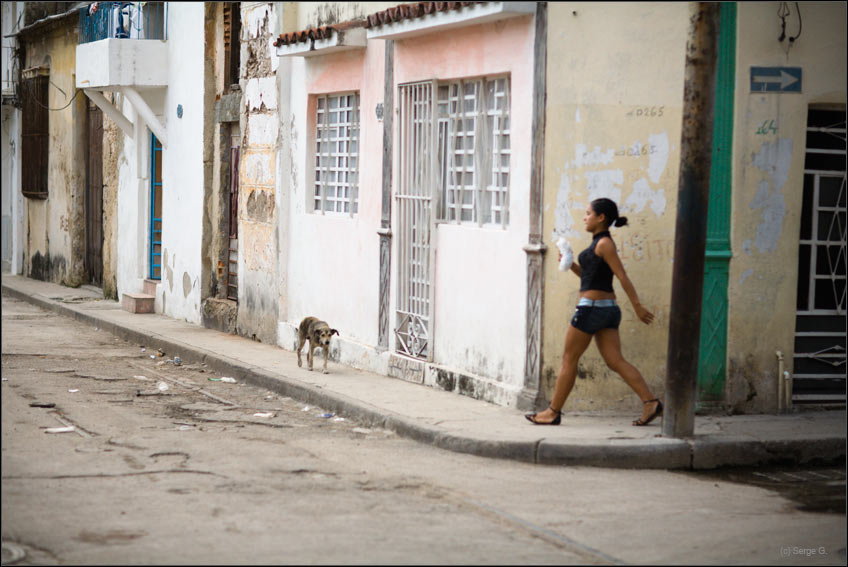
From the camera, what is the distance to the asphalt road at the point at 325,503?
6262mm

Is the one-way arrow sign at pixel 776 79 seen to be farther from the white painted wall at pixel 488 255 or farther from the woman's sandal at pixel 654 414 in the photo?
the woman's sandal at pixel 654 414

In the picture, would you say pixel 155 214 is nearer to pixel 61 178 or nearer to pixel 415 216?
pixel 61 178

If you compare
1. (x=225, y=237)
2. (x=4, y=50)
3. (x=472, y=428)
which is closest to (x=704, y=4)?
(x=472, y=428)

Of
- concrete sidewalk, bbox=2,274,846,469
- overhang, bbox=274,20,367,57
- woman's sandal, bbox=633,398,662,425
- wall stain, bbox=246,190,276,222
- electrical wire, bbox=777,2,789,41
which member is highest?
overhang, bbox=274,20,367,57

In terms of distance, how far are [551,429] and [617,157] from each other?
7.20ft

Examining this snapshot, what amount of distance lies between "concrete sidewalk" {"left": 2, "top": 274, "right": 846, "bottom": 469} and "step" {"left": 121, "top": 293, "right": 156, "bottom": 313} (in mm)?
6333

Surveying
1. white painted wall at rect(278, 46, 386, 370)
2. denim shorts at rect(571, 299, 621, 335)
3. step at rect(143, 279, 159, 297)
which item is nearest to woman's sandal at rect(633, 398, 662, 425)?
denim shorts at rect(571, 299, 621, 335)

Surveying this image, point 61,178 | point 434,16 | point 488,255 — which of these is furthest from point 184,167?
point 488,255

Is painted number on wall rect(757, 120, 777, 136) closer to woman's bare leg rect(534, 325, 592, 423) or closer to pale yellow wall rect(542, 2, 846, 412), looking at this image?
pale yellow wall rect(542, 2, 846, 412)

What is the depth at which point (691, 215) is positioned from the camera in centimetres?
869

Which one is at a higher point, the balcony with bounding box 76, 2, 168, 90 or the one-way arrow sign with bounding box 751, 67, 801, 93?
the balcony with bounding box 76, 2, 168, 90

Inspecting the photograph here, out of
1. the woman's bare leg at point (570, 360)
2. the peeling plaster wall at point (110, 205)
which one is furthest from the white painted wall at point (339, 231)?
the peeling plaster wall at point (110, 205)

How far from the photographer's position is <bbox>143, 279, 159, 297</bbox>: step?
1920cm

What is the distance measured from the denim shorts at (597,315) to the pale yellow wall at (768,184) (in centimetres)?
122
